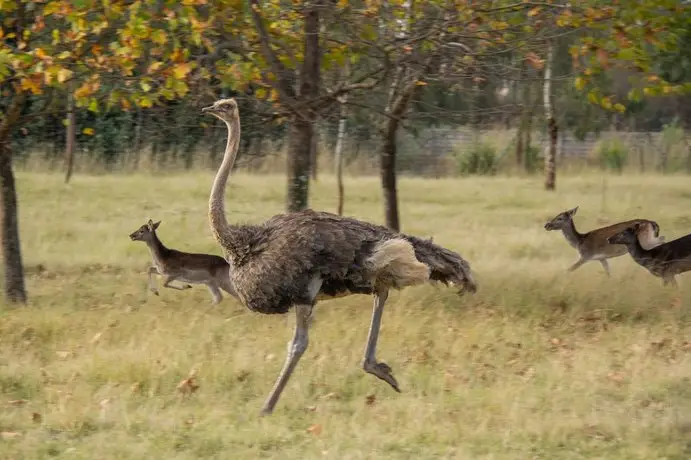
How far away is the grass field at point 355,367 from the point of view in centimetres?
717

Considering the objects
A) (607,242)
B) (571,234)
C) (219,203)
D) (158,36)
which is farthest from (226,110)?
(571,234)

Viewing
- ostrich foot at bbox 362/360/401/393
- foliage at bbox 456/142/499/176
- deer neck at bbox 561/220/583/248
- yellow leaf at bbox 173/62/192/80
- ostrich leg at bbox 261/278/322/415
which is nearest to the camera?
ostrich leg at bbox 261/278/322/415

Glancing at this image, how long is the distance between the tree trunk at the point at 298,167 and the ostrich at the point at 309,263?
2931 mm

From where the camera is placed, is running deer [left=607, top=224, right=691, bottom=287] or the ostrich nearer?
the ostrich

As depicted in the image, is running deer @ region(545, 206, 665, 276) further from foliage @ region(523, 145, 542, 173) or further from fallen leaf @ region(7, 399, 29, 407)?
foliage @ region(523, 145, 542, 173)

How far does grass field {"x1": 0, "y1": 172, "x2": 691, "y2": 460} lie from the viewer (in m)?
7.17

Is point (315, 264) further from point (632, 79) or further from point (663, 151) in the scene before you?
point (663, 151)

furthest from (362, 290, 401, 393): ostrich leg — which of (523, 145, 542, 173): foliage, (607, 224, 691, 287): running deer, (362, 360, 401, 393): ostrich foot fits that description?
(523, 145, 542, 173): foliage

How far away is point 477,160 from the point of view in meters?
28.5

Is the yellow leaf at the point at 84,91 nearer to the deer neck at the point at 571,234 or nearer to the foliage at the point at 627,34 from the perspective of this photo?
the foliage at the point at 627,34

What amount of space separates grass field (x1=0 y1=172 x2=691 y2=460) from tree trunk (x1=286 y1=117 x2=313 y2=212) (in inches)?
43.0

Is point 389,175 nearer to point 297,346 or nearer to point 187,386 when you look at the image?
point 187,386

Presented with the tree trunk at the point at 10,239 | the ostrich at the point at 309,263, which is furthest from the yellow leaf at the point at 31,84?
the ostrich at the point at 309,263

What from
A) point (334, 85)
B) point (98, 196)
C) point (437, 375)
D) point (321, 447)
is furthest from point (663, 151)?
point (321, 447)
